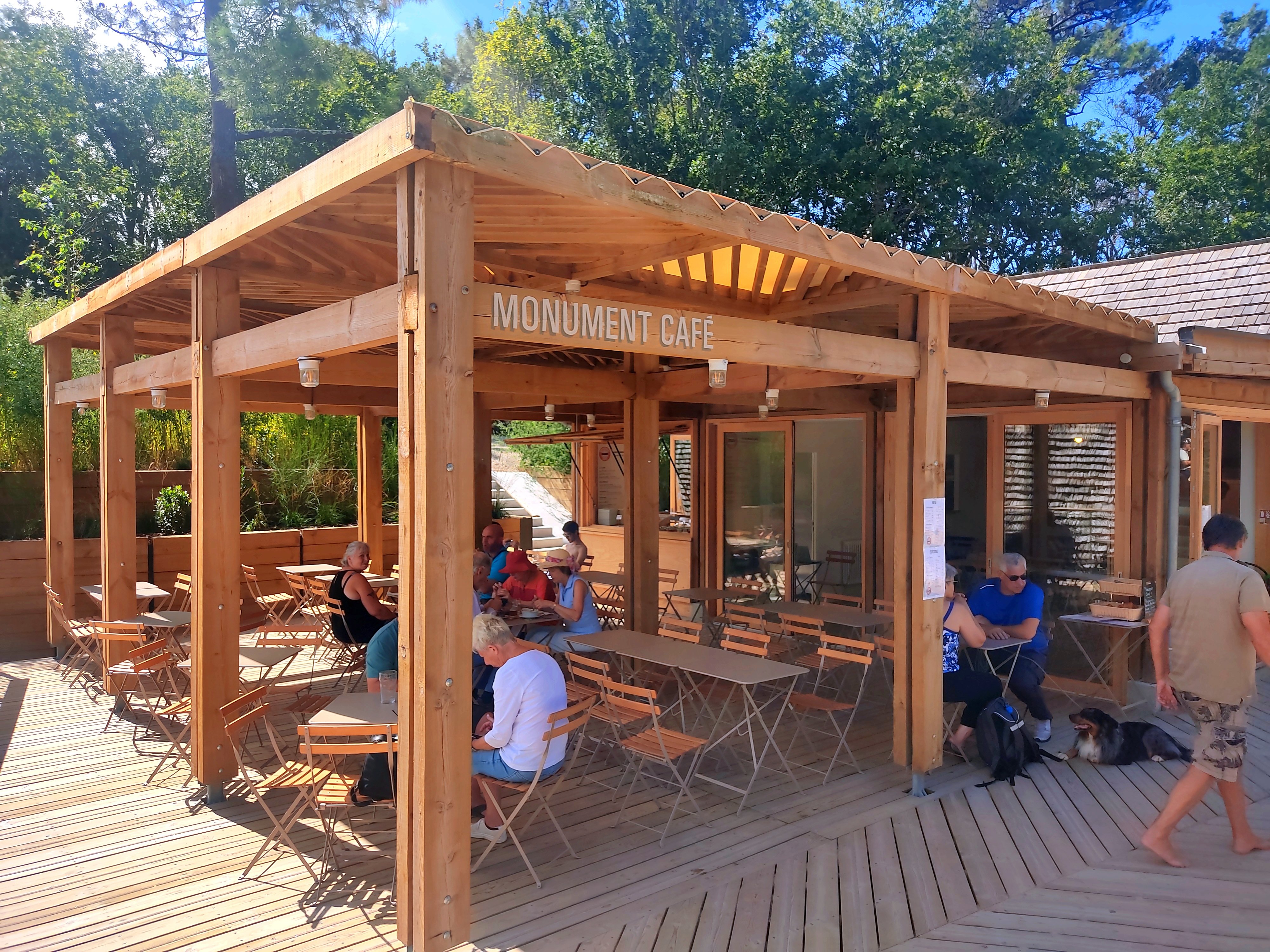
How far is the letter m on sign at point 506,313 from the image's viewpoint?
11.0 ft

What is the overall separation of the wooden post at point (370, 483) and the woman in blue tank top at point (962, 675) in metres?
7.45

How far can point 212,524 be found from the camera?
4.75 metres

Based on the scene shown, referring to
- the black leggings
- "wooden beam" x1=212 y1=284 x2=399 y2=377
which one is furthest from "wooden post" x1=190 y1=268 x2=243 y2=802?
the black leggings

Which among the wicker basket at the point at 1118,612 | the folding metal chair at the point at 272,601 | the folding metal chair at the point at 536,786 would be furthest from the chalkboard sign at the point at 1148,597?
the folding metal chair at the point at 272,601

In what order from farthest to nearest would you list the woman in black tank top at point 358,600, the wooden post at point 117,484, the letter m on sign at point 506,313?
the wooden post at point 117,484, the woman in black tank top at point 358,600, the letter m on sign at point 506,313

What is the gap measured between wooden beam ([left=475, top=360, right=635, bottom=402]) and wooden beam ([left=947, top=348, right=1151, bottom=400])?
2815mm

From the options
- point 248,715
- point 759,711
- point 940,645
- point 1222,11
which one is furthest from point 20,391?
point 1222,11

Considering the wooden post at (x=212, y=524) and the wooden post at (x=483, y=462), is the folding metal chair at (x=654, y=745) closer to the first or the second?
the wooden post at (x=212, y=524)

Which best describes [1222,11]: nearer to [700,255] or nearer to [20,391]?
[700,255]

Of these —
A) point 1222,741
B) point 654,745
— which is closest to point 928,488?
point 1222,741

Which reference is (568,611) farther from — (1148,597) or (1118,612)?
(1148,597)

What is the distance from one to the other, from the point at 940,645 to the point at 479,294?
134 inches

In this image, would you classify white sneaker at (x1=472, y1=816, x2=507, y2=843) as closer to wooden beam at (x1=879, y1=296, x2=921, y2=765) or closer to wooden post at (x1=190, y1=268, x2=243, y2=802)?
wooden post at (x1=190, y1=268, x2=243, y2=802)

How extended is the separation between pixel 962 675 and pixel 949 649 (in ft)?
0.61
